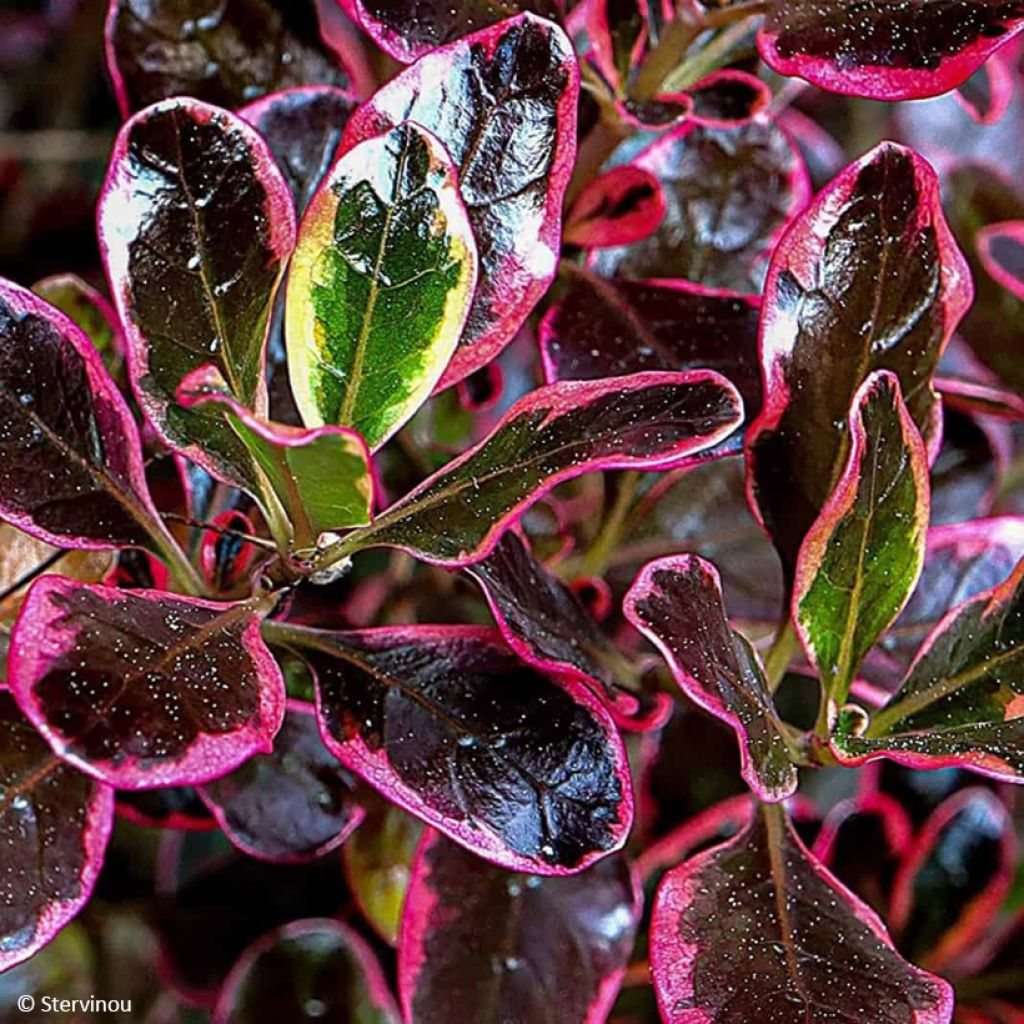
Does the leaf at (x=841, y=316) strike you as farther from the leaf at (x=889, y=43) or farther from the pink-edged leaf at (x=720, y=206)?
the pink-edged leaf at (x=720, y=206)

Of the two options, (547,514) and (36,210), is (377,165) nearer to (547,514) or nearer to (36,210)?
(547,514)

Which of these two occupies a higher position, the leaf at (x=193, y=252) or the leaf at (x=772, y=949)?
the leaf at (x=193, y=252)

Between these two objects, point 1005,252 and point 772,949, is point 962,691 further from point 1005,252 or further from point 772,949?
point 1005,252

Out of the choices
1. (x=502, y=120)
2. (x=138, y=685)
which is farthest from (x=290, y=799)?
(x=502, y=120)

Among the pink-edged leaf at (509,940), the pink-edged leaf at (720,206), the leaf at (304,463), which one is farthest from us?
the pink-edged leaf at (720,206)

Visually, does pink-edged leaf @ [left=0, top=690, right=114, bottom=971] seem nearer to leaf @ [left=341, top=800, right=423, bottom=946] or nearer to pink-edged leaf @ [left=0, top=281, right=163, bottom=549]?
pink-edged leaf @ [left=0, top=281, right=163, bottom=549]

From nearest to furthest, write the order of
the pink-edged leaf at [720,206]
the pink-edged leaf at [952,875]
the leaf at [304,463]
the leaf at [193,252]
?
the leaf at [304,463], the leaf at [193,252], the pink-edged leaf at [720,206], the pink-edged leaf at [952,875]

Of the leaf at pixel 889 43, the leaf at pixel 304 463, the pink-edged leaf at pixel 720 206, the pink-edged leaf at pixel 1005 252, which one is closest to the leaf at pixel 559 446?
the leaf at pixel 304 463

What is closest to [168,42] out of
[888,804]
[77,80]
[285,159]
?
[285,159]
